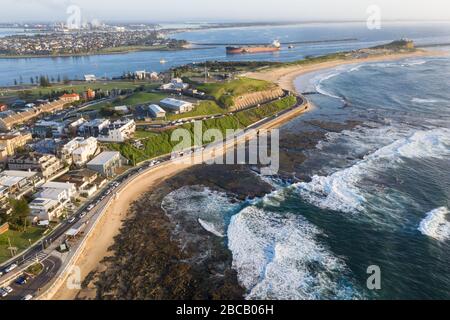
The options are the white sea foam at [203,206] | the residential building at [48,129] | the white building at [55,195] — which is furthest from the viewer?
the residential building at [48,129]

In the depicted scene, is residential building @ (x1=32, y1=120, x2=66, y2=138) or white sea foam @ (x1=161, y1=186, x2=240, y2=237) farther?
residential building @ (x1=32, y1=120, x2=66, y2=138)

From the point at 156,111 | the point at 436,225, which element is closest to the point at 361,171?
the point at 436,225

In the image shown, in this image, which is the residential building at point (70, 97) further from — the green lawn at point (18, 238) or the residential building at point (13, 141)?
the green lawn at point (18, 238)

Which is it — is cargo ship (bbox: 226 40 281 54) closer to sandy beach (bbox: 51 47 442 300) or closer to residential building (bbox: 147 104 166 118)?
sandy beach (bbox: 51 47 442 300)

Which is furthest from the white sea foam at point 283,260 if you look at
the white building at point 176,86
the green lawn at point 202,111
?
the white building at point 176,86

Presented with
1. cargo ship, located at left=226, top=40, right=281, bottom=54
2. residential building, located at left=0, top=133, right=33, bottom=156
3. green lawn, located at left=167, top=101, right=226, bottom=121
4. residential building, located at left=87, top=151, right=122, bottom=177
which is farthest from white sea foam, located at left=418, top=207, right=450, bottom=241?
cargo ship, located at left=226, top=40, right=281, bottom=54

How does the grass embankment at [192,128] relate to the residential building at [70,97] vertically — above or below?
below
